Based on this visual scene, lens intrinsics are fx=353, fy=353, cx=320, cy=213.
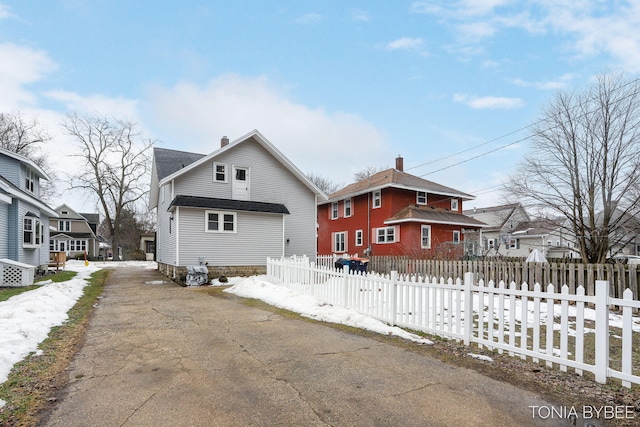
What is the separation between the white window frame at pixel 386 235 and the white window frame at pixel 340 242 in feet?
13.1

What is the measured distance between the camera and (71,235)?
44438 mm

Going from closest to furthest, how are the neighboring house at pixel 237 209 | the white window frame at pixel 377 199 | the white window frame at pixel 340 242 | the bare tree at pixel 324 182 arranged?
the neighboring house at pixel 237 209, the white window frame at pixel 377 199, the white window frame at pixel 340 242, the bare tree at pixel 324 182

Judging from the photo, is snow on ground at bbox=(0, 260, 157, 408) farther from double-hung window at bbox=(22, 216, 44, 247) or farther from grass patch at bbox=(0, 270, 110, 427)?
double-hung window at bbox=(22, 216, 44, 247)

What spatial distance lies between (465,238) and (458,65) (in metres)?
14.5

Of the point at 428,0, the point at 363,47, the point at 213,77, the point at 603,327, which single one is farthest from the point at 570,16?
the point at 213,77

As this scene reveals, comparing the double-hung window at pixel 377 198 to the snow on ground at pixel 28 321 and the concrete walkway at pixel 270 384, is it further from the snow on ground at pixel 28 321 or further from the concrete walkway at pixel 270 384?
the concrete walkway at pixel 270 384

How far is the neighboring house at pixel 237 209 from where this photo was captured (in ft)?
51.6

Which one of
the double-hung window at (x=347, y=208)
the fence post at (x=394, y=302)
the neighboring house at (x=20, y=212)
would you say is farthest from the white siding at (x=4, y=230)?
the double-hung window at (x=347, y=208)

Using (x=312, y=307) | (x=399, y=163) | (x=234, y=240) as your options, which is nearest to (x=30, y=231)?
(x=234, y=240)

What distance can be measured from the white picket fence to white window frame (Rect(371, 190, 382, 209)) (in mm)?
15762

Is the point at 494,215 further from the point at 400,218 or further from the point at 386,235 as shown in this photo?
the point at 400,218

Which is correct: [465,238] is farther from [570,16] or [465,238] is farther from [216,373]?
[216,373]

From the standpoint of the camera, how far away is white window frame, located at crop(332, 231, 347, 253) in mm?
29359

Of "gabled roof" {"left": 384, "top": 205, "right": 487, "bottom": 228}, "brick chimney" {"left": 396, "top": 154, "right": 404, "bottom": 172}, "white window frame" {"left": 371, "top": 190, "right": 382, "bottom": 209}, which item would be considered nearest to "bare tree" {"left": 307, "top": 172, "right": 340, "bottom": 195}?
"brick chimney" {"left": 396, "top": 154, "right": 404, "bottom": 172}
